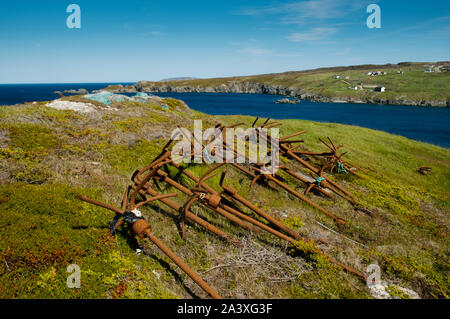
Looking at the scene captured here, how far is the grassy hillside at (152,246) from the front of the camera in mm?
3480

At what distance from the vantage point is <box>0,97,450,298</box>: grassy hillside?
3.48m

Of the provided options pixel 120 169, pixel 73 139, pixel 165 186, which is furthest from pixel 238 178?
pixel 73 139

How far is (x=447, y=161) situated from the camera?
67.1 ft

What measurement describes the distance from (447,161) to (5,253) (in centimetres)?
3048

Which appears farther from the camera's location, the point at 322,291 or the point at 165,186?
the point at 165,186

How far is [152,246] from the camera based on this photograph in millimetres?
4457
